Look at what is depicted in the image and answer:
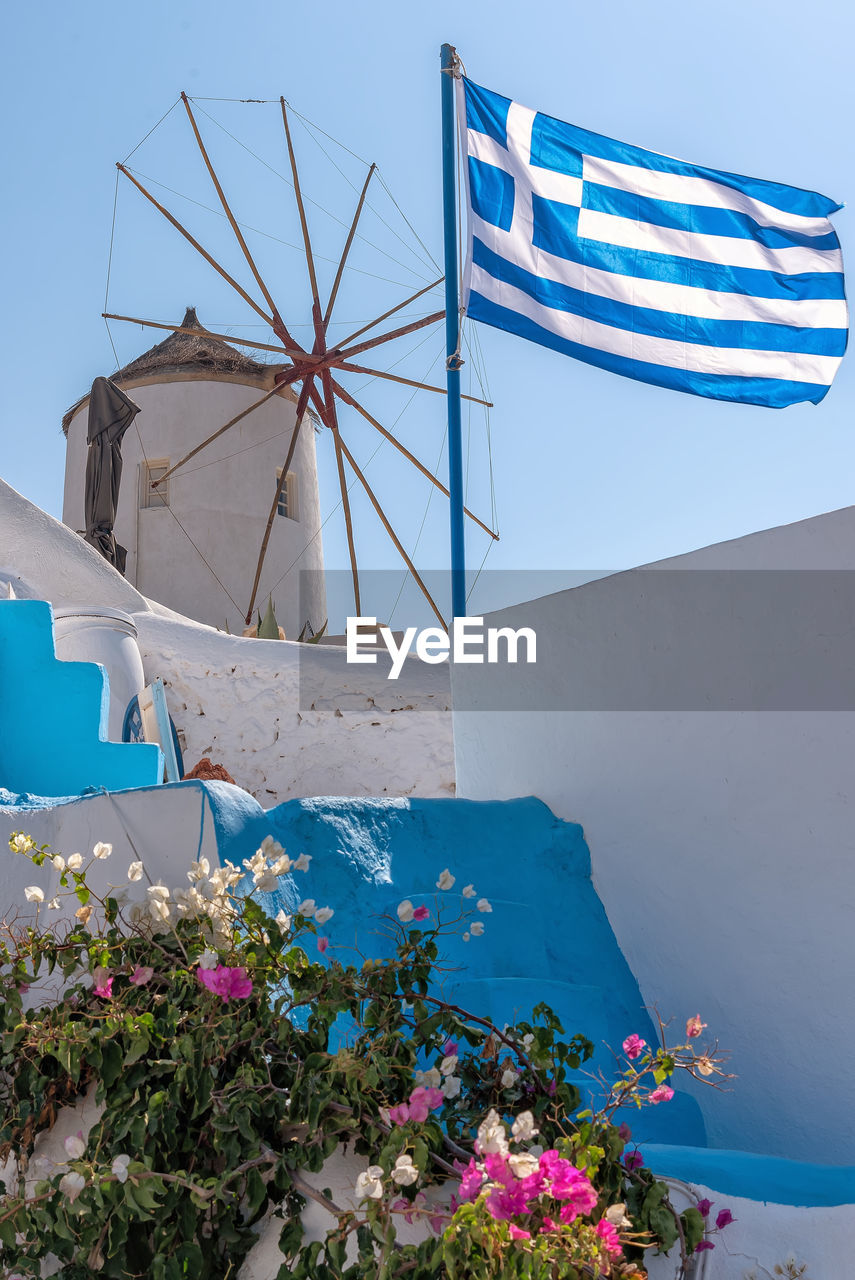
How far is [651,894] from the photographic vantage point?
2.88 meters

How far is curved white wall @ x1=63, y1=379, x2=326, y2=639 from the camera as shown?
39.3 ft

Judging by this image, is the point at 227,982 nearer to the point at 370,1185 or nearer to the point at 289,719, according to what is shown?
the point at 370,1185

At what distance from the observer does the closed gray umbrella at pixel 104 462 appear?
903cm

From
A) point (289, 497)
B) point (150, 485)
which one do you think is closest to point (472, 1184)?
point (150, 485)

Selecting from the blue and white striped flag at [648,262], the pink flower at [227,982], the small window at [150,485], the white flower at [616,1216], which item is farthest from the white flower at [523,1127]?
the small window at [150,485]

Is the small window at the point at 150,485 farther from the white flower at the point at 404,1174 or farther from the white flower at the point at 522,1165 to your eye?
the white flower at the point at 522,1165

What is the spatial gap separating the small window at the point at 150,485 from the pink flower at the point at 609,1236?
1152cm

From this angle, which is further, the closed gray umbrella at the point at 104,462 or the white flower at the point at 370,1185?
the closed gray umbrella at the point at 104,462

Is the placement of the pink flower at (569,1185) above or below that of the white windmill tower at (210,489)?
below

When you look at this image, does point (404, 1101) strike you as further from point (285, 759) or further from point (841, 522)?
point (285, 759)

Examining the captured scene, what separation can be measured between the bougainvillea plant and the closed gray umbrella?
7.50m

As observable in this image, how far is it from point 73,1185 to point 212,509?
36.7 ft

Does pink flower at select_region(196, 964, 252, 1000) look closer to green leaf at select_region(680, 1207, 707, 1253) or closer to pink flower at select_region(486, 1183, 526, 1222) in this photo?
pink flower at select_region(486, 1183, 526, 1222)

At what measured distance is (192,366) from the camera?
1280cm
